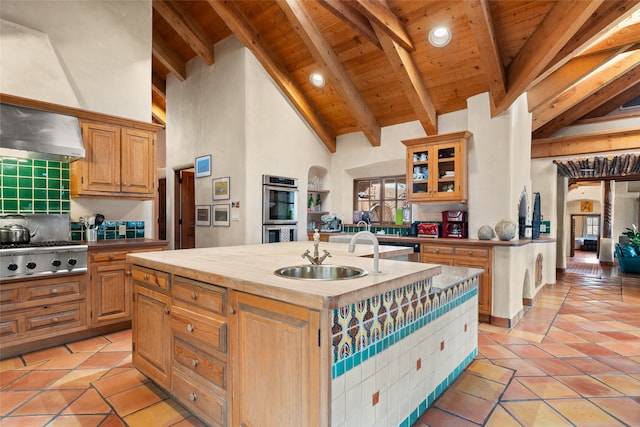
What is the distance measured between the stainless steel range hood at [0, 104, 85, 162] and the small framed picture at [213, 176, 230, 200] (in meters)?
2.05

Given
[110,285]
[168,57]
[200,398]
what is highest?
[168,57]

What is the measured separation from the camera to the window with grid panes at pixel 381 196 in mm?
5816

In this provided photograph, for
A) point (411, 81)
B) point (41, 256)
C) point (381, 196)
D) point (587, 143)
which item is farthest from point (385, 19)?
point (587, 143)

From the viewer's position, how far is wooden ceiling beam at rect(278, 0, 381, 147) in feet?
13.2

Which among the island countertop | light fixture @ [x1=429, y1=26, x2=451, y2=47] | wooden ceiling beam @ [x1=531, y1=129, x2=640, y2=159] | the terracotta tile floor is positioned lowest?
the terracotta tile floor

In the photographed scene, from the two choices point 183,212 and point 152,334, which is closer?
point 152,334

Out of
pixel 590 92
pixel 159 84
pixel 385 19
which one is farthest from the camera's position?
pixel 159 84

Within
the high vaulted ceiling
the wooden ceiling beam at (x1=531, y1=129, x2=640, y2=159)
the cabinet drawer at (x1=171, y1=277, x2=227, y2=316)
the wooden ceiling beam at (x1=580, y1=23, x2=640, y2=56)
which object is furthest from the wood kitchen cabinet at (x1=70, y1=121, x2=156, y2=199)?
the wooden ceiling beam at (x1=531, y1=129, x2=640, y2=159)

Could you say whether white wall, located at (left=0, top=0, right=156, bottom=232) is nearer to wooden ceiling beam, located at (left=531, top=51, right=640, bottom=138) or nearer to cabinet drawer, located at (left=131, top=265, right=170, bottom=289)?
cabinet drawer, located at (left=131, top=265, right=170, bottom=289)

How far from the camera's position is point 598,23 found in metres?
2.88

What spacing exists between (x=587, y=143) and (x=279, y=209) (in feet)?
18.3

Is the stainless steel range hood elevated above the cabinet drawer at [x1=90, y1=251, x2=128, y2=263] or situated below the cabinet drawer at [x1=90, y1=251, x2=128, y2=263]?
above

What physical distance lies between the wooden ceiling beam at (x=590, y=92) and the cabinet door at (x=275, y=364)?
4998 mm

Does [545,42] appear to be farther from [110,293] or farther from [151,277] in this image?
[110,293]
